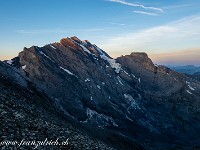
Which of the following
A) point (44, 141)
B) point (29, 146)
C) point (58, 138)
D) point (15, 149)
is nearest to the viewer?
point (15, 149)

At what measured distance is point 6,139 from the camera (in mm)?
25047

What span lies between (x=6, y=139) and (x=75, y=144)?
9.49 metres

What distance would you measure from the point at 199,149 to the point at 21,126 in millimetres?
171678

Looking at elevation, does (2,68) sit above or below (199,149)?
above

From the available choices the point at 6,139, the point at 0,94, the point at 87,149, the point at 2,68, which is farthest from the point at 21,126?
the point at 2,68

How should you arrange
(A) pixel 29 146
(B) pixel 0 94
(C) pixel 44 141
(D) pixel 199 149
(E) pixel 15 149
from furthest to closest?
(D) pixel 199 149
(B) pixel 0 94
(C) pixel 44 141
(A) pixel 29 146
(E) pixel 15 149

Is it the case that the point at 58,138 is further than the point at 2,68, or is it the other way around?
the point at 2,68

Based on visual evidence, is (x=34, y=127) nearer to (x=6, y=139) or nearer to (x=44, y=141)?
(x=44, y=141)

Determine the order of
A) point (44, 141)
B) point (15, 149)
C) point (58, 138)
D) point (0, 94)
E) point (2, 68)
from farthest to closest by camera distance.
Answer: point (2, 68)
point (0, 94)
point (58, 138)
point (44, 141)
point (15, 149)

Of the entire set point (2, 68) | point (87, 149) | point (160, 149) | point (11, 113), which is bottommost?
point (160, 149)

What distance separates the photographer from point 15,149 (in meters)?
24.0

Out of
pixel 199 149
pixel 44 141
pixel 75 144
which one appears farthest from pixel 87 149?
pixel 199 149

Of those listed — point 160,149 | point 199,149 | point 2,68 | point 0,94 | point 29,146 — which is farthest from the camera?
point 160,149

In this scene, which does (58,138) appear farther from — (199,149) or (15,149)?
(199,149)
